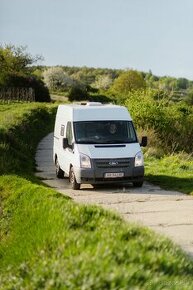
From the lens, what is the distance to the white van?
1540 cm

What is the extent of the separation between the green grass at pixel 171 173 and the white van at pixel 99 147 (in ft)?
3.69

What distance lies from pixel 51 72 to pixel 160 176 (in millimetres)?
90856

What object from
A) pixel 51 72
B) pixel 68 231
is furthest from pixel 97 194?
pixel 51 72

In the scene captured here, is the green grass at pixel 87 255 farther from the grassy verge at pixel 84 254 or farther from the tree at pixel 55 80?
the tree at pixel 55 80

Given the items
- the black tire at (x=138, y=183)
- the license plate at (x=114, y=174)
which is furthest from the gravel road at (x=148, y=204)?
the license plate at (x=114, y=174)

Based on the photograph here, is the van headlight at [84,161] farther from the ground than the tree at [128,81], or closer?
closer

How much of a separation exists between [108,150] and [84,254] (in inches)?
399

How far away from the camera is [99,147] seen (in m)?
15.8

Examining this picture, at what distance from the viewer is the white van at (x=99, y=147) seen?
15398 mm

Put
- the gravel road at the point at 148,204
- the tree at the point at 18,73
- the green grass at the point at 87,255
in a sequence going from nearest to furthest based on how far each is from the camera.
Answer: the green grass at the point at 87,255
the gravel road at the point at 148,204
the tree at the point at 18,73

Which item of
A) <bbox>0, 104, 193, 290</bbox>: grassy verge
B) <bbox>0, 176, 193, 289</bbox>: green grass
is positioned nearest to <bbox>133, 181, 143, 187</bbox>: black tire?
<bbox>0, 104, 193, 290</bbox>: grassy verge

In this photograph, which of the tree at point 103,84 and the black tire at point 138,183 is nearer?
the black tire at point 138,183

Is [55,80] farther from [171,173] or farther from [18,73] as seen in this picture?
[171,173]

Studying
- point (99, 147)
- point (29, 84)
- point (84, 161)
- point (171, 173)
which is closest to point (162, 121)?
point (171, 173)
